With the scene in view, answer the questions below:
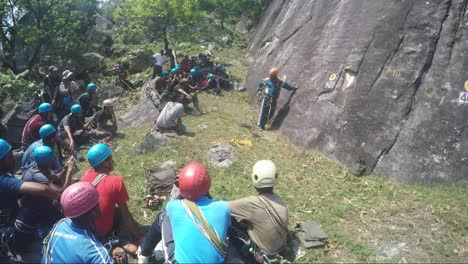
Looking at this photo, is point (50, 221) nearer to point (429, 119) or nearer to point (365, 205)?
point (365, 205)

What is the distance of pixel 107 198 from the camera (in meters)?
5.07

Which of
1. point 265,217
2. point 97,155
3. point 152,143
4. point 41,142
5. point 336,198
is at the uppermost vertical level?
point 41,142

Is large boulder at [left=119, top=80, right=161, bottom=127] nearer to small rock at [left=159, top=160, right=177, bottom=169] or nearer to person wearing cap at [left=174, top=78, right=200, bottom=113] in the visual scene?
person wearing cap at [left=174, top=78, right=200, bottom=113]

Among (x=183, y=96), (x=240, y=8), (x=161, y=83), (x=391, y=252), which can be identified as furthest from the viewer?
(x=240, y=8)

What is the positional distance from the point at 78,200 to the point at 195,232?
4.76 ft

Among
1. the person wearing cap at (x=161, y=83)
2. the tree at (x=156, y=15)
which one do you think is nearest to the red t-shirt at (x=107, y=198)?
the person wearing cap at (x=161, y=83)

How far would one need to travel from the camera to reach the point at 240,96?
1587cm

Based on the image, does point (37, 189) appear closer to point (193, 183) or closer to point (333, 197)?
point (193, 183)

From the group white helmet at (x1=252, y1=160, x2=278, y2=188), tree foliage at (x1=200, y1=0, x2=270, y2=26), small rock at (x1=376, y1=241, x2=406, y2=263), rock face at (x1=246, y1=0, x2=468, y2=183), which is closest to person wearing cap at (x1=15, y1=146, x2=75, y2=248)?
white helmet at (x1=252, y1=160, x2=278, y2=188)

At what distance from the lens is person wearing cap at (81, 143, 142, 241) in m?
5.04

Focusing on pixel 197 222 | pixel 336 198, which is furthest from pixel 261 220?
pixel 336 198

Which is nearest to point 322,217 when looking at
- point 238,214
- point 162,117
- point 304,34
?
point 238,214

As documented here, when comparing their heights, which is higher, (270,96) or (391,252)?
(270,96)

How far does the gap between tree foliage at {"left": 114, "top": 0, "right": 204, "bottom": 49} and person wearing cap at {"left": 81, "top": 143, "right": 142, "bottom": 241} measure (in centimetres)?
1877
